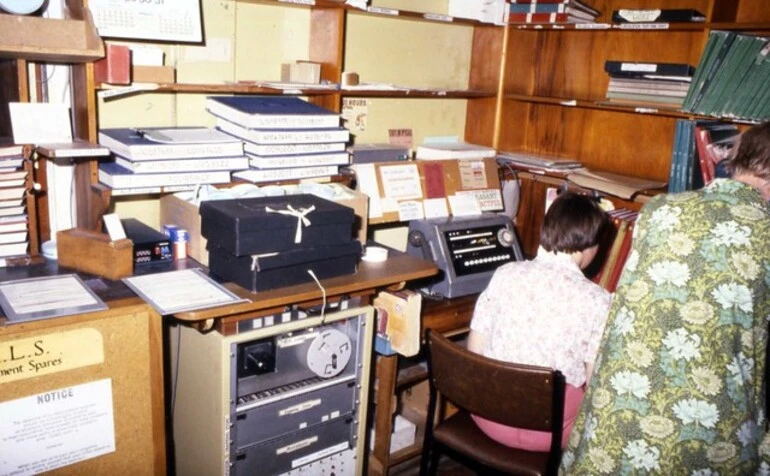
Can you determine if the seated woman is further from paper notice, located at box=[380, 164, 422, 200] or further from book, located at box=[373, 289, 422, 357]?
paper notice, located at box=[380, 164, 422, 200]

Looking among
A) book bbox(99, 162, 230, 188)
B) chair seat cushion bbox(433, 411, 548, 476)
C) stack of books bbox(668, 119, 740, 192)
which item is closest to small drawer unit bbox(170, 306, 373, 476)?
chair seat cushion bbox(433, 411, 548, 476)

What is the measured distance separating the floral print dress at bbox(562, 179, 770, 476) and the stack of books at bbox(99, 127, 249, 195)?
4.19 ft

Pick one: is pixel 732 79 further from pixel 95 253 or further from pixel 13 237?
pixel 13 237

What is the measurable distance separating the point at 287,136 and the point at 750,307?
1.46 m

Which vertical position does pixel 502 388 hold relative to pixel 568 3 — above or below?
below

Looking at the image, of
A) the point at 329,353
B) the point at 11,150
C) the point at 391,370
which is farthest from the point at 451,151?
the point at 11,150

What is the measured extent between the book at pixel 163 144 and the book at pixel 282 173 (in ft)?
0.28

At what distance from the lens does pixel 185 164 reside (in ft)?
7.16

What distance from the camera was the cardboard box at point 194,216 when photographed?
2.18 meters

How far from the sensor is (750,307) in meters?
1.62

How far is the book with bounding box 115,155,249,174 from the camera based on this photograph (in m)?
2.11

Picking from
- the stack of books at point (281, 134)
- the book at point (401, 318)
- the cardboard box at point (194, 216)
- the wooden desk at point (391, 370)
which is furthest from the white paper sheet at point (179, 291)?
the wooden desk at point (391, 370)

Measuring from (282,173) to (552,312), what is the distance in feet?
3.34

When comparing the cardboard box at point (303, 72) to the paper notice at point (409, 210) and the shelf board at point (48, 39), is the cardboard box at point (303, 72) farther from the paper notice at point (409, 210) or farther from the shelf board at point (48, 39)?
the shelf board at point (48, 39)
